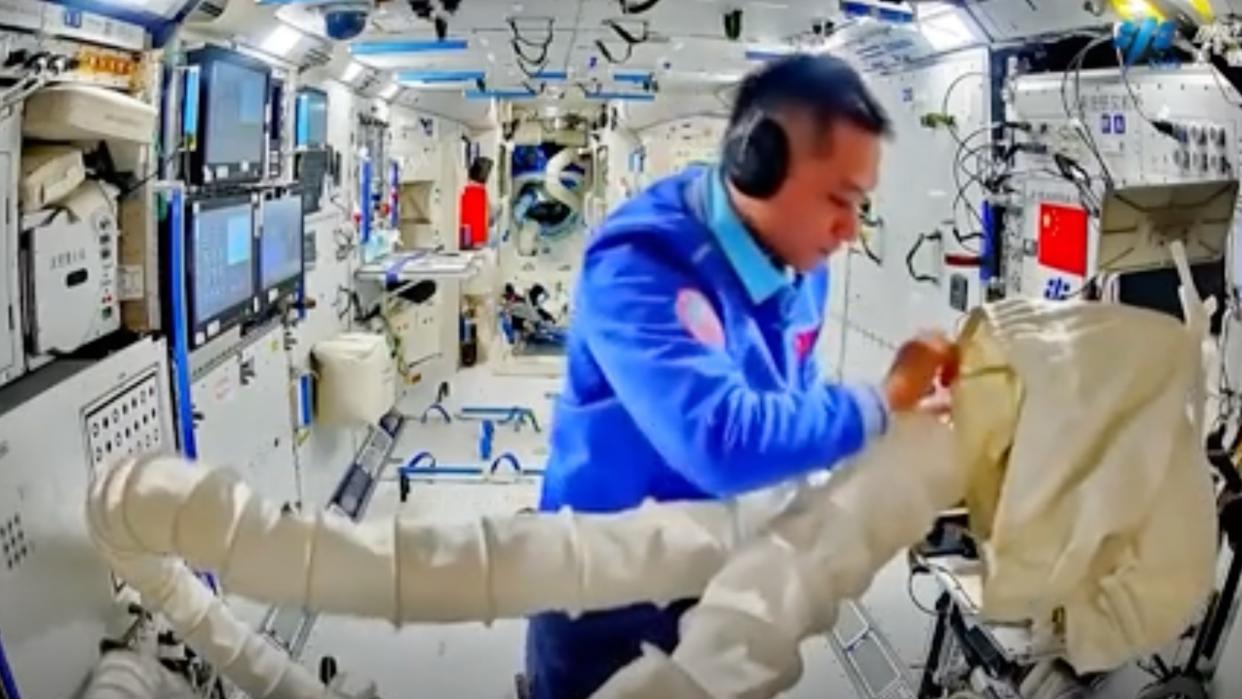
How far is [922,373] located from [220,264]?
3.72 m

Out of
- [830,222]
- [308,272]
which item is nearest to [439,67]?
[308,272]

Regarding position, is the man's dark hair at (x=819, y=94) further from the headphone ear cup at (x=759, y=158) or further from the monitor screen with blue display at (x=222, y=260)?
the monitor screen with blue display at (x=222, y=260)

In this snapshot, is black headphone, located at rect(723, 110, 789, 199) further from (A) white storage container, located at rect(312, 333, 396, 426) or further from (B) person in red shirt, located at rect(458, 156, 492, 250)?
(B) person in red shirt, located at rect(458, 156, 492, 250)

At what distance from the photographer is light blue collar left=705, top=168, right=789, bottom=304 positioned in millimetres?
1518

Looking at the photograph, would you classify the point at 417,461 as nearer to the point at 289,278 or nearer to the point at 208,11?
the point at 289,278

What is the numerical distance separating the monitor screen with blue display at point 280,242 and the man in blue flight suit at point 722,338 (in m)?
3.82

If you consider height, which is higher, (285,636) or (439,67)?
(439,67)

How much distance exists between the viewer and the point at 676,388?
1.36 m

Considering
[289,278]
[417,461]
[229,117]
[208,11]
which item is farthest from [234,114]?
[417,461]

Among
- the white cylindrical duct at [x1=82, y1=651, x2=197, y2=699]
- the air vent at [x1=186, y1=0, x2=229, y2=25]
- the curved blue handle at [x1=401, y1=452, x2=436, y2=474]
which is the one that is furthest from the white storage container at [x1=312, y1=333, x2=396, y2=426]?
the white cylindrical duct at [x1=82, y1=651, x2=197, y2=699]

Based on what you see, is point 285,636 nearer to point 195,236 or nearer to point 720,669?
point 195,236

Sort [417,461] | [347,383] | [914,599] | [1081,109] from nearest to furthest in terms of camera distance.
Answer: [1081,109] < [914,599] < [347,383] < [417,461]

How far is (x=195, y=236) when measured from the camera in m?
4.10

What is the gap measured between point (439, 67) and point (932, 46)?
12.3 ft
